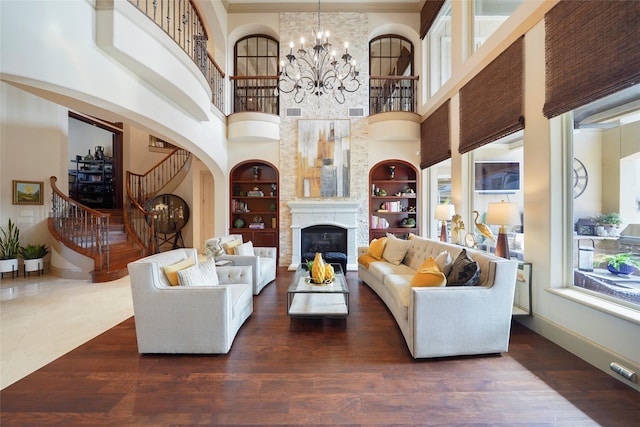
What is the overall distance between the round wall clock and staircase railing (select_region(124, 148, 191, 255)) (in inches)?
297

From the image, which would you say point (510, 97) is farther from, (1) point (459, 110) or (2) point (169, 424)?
(2) point (169, 424)

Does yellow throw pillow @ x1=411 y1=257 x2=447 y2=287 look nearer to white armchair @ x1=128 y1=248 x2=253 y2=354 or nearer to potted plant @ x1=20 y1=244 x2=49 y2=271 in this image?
white armchair @ x1=128 y1=248 x2=253 y2=354

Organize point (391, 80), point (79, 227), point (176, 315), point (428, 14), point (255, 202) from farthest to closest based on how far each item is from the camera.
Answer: point (255, 202) < point (391, 80) < point (428, 14) < point (79, 227) < point (176, 315)

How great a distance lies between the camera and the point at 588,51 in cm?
229

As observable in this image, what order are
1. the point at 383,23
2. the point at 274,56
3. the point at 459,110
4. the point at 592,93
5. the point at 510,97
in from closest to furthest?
the point at 592,93
the point at 510,97
the point at 459,110
the point at 383,23
the point at 274,56

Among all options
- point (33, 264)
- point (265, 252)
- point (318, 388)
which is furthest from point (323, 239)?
point (33, 264)

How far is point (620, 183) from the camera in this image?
2.30m

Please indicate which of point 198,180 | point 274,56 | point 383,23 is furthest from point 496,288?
point 198,180

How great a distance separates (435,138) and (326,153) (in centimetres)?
240

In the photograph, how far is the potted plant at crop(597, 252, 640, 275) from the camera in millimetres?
2181

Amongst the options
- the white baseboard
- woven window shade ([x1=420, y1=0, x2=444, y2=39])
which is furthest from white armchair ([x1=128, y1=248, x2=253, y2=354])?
woven window shade ([x1=420, y1=0, x2=444, y2=39])

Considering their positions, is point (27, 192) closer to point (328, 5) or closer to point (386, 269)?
point (386, 269)

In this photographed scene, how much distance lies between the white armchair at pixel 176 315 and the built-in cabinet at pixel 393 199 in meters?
4.61

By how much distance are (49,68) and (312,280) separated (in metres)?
3.37
